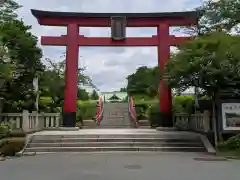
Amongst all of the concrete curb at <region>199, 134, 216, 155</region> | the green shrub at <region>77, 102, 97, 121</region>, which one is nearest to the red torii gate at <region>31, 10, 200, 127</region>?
the concrete curb at <region>199, 134, 216, 155</region>

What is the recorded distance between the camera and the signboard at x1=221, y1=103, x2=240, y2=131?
50.9 ft

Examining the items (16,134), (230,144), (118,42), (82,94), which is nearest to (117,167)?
(230,144)

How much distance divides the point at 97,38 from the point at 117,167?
1257 cm

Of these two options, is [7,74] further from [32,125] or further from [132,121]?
[132,121]

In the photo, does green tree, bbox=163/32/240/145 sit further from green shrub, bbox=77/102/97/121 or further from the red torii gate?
green shrub, bbox=77/102/97/121

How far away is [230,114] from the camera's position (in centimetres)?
1555

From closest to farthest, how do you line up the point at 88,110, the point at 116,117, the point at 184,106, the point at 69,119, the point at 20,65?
the point at 20,65, the point at 69,119, the point at 184,106, the point at 116,117, the point at 88,110

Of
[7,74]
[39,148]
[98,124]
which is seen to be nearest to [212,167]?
[39,148]

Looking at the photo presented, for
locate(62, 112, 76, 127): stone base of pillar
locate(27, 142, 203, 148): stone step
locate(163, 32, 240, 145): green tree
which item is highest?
locate(163, 32, 240, 145): green tree

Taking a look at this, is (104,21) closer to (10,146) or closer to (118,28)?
(118,28)

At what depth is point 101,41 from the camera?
22.1m

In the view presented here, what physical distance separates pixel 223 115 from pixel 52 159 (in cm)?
749

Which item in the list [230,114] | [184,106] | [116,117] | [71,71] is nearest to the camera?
[230,114]

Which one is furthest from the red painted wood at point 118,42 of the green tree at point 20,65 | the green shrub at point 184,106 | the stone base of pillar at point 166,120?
the stone base of pillar at point 166,120
